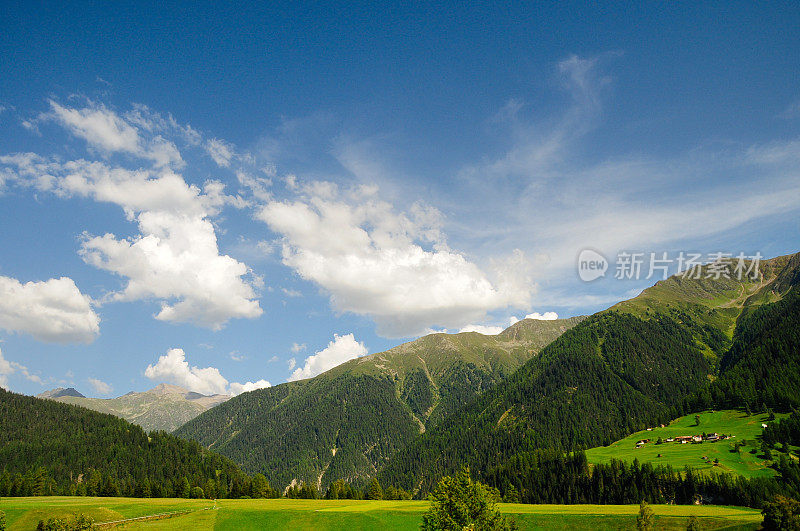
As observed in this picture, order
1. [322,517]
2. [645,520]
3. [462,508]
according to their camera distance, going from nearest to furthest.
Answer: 1. [462,508]
2. [645,520]
3. [322,517]

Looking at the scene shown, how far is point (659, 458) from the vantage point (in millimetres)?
186000

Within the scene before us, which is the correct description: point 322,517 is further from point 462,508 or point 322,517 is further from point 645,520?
point 645,520

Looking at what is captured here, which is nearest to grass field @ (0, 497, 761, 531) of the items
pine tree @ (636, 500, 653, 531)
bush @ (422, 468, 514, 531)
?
pine tree @ (636, 500, 653, 531)

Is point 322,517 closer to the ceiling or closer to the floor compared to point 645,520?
closer to the ceiling

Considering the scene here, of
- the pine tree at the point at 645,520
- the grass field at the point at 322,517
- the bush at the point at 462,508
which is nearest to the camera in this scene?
the bush at the point at 462,508

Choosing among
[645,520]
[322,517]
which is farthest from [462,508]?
[322,517]

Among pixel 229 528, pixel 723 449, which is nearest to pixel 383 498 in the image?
pixel 229 528

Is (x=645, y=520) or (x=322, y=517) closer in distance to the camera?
(x=645, y=520)

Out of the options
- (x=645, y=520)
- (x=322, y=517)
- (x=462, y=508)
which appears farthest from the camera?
(x=322, y=517)

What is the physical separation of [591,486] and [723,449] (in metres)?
57.4

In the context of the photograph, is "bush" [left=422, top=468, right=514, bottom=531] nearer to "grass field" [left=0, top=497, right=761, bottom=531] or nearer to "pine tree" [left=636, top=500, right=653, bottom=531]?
"grass field" [left=0, top=497, right=761, bottom=531]

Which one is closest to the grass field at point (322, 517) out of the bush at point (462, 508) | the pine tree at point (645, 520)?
the pine tree at point (645, 520)

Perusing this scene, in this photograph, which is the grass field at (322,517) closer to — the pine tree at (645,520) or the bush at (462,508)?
the pine tree at (645,520)

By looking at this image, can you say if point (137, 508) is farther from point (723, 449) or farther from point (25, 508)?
point (723, 449)
